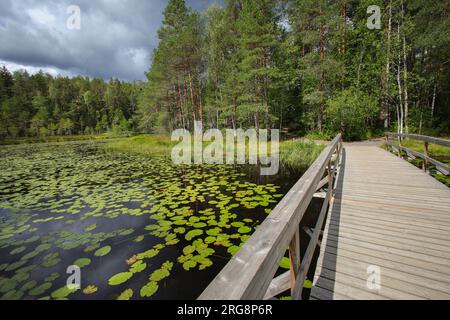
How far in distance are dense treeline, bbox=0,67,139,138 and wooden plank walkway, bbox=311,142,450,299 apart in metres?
45.0

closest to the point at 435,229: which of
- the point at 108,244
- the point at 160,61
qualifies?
the point at 108,244

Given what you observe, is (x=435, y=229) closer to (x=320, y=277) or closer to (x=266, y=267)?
(x=320, y=277)

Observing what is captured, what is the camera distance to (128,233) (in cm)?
418

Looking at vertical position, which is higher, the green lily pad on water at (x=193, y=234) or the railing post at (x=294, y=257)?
the railing post at (x=294, y=257)

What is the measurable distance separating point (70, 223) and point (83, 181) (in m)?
4.17

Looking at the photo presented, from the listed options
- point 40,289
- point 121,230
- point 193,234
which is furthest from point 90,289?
point 193,234

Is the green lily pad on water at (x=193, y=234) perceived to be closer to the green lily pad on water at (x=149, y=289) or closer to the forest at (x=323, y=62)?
the green lily pad on water at (x=149, y=289)

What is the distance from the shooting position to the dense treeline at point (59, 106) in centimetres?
4447

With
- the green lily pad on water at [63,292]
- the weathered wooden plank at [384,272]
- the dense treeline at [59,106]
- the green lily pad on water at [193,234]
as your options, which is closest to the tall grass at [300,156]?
the green lily pad on water at [193,234]

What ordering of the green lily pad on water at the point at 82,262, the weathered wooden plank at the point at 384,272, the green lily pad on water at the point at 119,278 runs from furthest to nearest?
the green lily pad on water at the point at 82,262
the green lily pad on water at the point at 119,278
the weathered wooden plank at the point at 384,272

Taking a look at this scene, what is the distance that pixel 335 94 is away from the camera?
14812 mm

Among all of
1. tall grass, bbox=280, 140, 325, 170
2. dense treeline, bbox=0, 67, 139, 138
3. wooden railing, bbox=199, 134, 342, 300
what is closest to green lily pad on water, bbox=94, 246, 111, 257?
wooden railing, bbox=199, 134, 342, 300

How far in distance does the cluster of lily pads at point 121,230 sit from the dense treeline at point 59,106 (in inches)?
1574

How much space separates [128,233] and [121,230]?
9.9 inches
